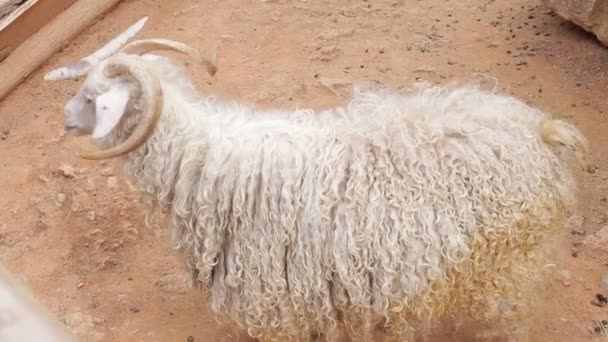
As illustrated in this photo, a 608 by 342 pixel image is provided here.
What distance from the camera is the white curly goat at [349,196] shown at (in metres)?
3.08

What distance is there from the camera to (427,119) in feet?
10.6

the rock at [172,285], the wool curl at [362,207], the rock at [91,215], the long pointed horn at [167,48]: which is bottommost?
the rock at [172,285]

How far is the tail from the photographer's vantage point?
3.10 metres

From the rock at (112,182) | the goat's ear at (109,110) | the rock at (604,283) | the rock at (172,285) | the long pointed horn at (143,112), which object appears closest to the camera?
the long pointed horn at (143,112)

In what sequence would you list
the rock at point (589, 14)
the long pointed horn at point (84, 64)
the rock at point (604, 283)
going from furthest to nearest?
the rock at point (589, 14) < the rock at point (604, 283) < the long pointed horn at point (84, 64)

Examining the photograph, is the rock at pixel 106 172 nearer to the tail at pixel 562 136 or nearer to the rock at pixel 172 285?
the rock at pixel 172 285

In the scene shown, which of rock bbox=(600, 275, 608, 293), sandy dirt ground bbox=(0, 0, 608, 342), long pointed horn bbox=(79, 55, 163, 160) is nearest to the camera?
long pointed horn bbox=(79, 55, 163, 160)

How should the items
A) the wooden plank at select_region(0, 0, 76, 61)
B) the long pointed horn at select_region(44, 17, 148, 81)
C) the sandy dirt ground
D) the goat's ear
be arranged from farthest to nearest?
the wooden plank at select_region(0, 0, 76, 61)
the sandy dirt ground
the long pointed horn at select_region(44, 17, 148, 81)
the goat's ear

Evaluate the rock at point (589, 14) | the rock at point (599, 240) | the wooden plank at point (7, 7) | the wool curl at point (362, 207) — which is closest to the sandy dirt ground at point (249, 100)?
the rock at point (599, 240)

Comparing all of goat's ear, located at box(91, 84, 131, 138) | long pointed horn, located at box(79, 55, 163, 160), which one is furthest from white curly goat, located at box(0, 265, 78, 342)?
goat's ear, located at box(91, 84, 131, 138)

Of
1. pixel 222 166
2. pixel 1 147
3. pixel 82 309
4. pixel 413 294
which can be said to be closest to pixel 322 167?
pixel 222 166

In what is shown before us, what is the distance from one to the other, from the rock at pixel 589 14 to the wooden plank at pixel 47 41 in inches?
162

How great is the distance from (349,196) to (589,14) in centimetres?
364

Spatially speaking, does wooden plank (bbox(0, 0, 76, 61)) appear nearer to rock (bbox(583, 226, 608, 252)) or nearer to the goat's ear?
the goat's ear
